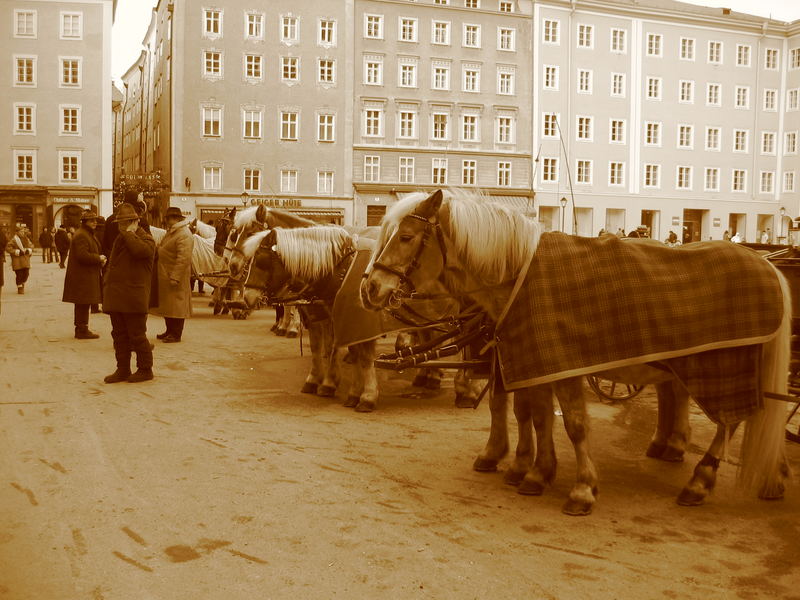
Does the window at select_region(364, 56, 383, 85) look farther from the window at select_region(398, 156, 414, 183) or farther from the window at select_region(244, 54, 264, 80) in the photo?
the window at select_region(244, 54, 264, 80)

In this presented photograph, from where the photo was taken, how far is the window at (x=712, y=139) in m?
56.2

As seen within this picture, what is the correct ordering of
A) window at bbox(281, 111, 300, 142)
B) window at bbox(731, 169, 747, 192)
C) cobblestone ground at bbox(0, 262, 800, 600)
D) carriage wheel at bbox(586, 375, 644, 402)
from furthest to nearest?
window at bbox(731, 169, 747, 192) → window at bbox(281, 111, 300, 142) → carriage wheel at bbox(586, 375, 644, 402) → cobblestone ground at bbox(0, 262, 800, 600)

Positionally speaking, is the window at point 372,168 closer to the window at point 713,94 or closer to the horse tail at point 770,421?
the window at point 713,94

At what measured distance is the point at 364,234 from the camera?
988cm

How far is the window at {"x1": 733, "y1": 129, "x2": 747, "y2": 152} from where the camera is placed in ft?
187

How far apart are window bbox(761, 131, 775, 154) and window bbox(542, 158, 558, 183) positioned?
17038 millimetres

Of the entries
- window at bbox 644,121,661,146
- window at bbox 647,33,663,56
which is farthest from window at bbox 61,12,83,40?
window at bbox 644,121,661,146

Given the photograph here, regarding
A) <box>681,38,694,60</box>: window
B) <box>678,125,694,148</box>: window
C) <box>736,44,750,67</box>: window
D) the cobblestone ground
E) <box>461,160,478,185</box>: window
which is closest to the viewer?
the cobblestone ground

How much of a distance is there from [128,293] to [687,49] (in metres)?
55.2

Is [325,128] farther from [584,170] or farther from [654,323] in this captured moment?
[654,323]

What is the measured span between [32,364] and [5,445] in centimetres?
433

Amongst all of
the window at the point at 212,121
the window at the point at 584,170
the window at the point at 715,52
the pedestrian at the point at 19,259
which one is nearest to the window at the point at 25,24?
the window at the point at 212,121

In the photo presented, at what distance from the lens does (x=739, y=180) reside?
2248 inches

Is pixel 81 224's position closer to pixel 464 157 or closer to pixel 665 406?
pixel 665 406
